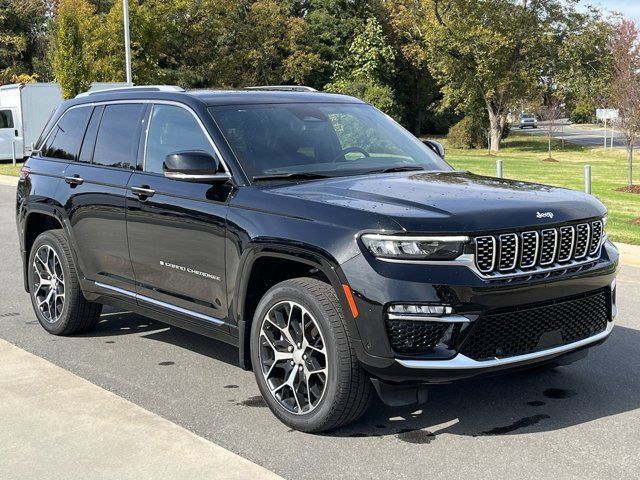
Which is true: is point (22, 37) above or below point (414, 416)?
above

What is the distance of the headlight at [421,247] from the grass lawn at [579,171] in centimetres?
880

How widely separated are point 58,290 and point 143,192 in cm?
161

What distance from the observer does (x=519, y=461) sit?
4352mm

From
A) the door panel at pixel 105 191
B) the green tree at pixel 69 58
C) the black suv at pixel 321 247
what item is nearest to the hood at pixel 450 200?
the black suv at pixel 321 247

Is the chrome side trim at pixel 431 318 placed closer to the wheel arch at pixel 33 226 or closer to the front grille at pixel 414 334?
the front grille at pixel 414 334

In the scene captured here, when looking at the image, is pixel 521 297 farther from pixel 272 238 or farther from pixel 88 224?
pixel 88 224

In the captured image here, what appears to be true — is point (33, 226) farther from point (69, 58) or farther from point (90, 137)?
point (69, 58)

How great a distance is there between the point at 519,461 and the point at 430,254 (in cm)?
109

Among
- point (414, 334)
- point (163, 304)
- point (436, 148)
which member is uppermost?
point (436, 148)

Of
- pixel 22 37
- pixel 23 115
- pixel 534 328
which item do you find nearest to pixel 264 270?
pixel 534 328

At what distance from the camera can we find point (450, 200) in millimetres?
4684

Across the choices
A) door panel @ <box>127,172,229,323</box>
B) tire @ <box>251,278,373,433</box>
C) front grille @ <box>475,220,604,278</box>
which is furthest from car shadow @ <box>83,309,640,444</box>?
door panel @ <box>127,172,229,323</box>

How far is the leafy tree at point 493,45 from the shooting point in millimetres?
46906

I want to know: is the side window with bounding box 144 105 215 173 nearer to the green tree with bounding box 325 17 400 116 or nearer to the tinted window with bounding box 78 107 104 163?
the tinted window with bounding box 78 107 104 163
